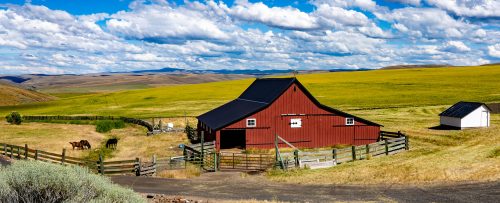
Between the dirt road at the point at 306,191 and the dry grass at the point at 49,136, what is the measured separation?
1799 centimetres

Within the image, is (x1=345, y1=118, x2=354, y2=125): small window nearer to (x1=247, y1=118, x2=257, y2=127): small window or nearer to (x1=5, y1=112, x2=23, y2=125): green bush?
(x1=247, y1=118, x2=257, y2=127): small window

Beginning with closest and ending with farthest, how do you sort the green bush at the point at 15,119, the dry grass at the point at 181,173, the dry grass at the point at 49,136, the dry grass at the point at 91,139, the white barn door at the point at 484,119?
the dry grass at the point at 181,173, the dry grass at the point at 91,139, the dry grass at the point at 49,136, the white barn door at the point at 484,119, the green bush at the point at 15,119

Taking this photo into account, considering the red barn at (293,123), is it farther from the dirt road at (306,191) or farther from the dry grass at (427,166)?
the dirt road at (306,191)

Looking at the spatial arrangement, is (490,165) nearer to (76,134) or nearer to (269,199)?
(269,199)

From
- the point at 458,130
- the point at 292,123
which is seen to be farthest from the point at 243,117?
the point at 458,130

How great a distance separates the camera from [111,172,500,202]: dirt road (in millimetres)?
21359

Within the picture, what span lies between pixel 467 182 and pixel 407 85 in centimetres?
7290

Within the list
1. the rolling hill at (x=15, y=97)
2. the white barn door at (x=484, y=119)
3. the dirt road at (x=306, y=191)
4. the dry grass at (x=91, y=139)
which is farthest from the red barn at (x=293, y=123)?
the rolling hill at (x=15, y=97)

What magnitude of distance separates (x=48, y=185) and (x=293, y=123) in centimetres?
3222

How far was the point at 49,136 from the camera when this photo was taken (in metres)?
54.6

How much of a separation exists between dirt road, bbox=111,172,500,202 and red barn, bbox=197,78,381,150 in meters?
14.3

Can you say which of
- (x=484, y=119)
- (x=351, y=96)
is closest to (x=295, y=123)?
(x=484, y=119)

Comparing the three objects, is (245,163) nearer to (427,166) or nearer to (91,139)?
(427,166)

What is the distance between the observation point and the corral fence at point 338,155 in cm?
3222
